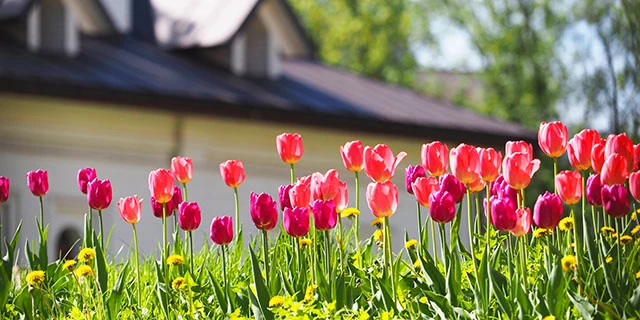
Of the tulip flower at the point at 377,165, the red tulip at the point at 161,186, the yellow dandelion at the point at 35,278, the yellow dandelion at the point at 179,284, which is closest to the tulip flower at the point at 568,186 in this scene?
the tulip flower at the point at 377,165

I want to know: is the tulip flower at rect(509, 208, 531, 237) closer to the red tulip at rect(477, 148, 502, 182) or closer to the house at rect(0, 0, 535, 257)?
the red tulip at rect(477, 148, 502, 182)

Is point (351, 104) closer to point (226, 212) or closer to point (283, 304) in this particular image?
point (226, 212)

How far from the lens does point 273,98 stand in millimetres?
15039

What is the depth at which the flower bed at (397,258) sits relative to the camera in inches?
120

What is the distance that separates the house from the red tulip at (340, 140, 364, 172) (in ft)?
30.0

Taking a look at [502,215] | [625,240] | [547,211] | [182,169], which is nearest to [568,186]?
[547,211]

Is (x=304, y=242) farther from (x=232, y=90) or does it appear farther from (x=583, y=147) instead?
(x=232, y=90)

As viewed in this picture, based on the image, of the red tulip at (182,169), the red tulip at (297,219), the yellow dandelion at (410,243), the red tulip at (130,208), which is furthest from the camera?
the red tulip at (182,169)

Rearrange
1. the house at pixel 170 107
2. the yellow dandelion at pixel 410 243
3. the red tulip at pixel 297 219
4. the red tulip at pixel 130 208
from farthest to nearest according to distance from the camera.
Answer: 1. the house at pixel 170 107
2. the red tulip at pixel 130 208
3. the yellow dandelion at pixel 410 243
4. the red tulip at pixel 297 219

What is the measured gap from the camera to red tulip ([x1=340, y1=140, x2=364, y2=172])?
11.8ft

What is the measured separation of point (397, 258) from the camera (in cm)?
327

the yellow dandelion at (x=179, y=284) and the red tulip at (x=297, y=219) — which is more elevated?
the red tulip at (x=297, y=219)

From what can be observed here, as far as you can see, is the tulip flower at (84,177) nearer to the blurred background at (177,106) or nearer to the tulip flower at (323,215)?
the tulip flower at (323,215)

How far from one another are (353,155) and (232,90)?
37.3ft
